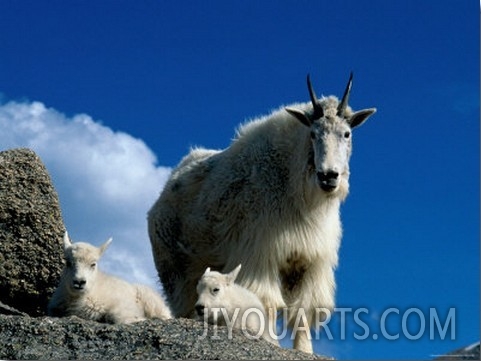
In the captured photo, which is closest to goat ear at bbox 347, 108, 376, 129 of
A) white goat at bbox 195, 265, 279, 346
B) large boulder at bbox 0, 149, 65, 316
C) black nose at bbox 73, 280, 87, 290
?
white goat at bbox 195, 265, 279, 346

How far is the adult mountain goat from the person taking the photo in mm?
13117

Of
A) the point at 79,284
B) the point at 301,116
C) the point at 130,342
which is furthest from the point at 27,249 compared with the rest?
the point at 130,342

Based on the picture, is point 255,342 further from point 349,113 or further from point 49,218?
point 49,218

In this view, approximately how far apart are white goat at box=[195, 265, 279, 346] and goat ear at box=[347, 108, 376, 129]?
303cm

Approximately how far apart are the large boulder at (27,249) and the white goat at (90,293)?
84.8 inches

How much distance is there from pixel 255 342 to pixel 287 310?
9.90 feet

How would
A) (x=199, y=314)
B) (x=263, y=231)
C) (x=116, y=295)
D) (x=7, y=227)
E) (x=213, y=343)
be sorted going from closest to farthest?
(x=213, y=343), (x=199, y=314), (x=116, y=295), (x=263, y=231), (x=7, y=227)

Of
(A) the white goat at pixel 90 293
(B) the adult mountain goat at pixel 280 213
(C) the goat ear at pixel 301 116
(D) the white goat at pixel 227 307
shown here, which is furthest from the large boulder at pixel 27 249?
(D) the white goat at pixel 227 307

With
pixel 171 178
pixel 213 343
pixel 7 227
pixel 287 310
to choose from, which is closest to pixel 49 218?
pixel 7 227

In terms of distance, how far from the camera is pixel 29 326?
428 inches

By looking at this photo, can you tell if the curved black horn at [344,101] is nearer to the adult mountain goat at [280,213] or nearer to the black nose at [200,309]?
the adult mountain goat at [280,213]

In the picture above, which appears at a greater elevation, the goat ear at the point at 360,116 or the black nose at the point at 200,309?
the goat ear at the point at 360,116

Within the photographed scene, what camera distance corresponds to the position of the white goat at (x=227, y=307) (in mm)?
10953

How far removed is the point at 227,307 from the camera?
1110 centimetres
